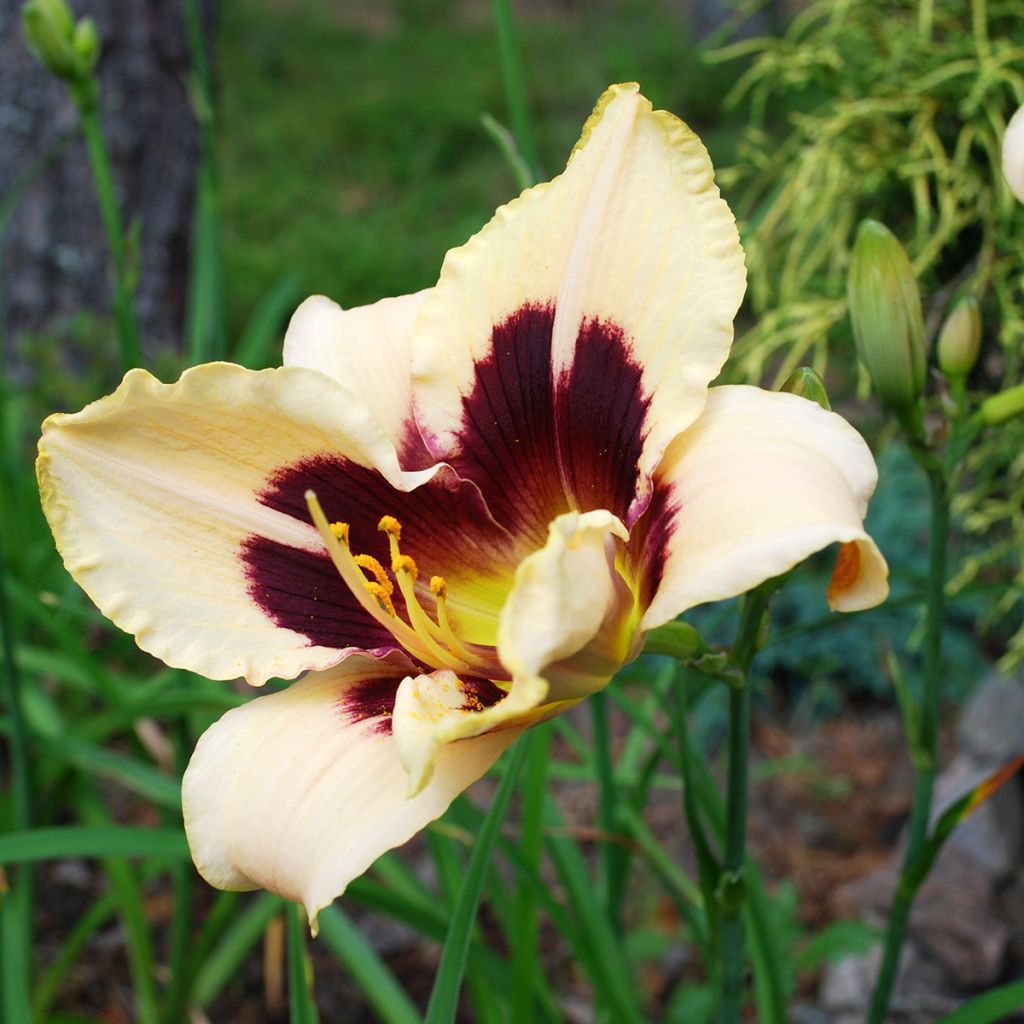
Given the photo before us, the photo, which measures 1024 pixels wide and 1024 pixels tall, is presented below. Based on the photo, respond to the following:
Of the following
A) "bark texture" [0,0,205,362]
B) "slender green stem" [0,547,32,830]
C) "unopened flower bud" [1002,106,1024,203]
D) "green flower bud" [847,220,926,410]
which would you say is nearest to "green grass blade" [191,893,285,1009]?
"slender green stem" [0,547,32,830]

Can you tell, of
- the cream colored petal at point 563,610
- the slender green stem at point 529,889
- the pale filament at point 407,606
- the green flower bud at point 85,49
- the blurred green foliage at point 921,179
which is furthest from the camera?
the blurred green foliage at point 921,179

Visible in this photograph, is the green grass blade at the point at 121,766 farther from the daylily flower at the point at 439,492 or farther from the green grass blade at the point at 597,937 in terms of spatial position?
the daylily flower at the point at 439,492

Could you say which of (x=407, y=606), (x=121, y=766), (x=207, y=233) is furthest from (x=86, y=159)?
(x=407, y=606)

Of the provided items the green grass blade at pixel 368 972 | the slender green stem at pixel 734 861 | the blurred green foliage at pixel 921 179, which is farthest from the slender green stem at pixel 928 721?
the blurred green foliage at pixel 921 179

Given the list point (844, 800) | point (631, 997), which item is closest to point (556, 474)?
point (631, 997)

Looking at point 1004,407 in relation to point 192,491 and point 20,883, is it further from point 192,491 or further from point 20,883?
point 20,883

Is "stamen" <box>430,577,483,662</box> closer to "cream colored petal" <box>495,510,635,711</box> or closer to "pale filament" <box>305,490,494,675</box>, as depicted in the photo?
"pale filament" <box>305,490,494,675</box>

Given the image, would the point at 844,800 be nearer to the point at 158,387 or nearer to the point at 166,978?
the point at 166,978
